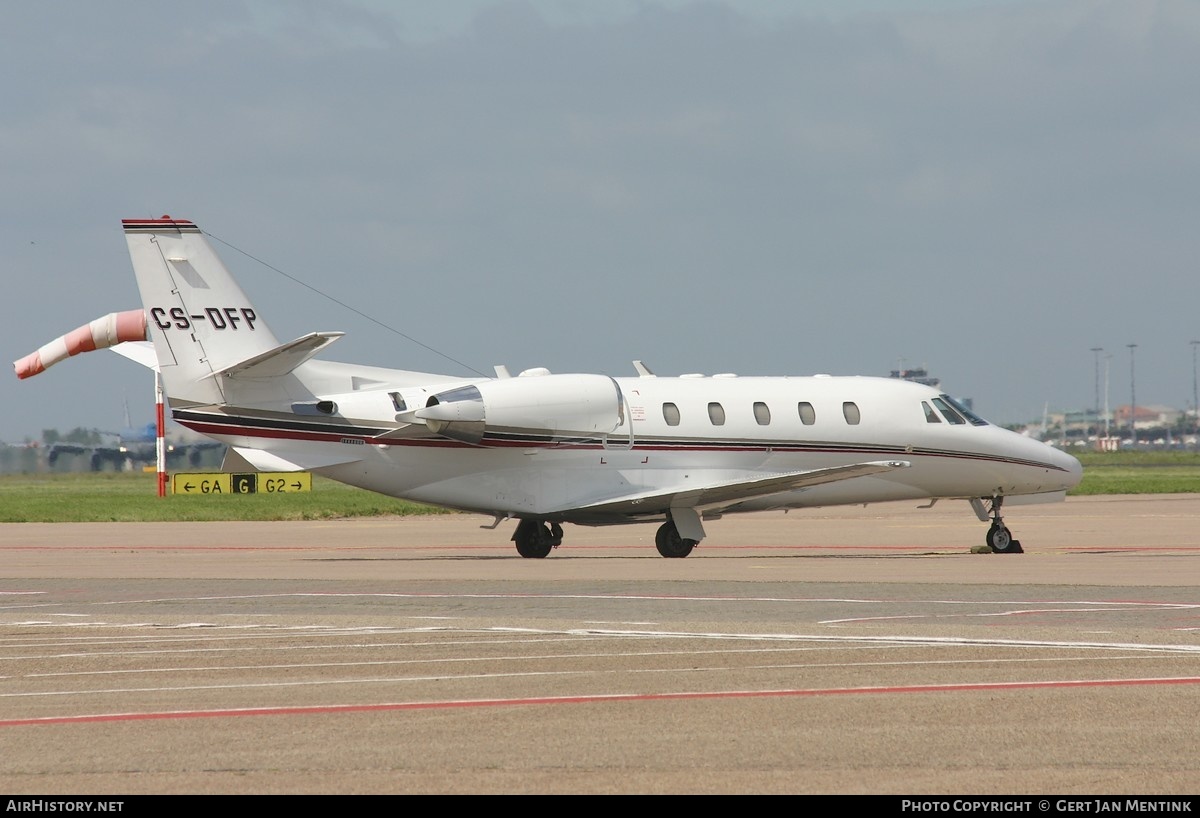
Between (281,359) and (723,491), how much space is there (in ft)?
27.6

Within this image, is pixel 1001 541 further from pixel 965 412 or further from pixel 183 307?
pixel 183 307

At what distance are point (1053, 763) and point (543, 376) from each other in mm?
21666

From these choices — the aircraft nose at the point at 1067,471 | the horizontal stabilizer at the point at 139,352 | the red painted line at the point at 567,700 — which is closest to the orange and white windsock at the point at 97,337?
the horizontal stabilizer at the point at 139,352

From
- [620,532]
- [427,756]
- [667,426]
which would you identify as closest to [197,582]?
[667,426]

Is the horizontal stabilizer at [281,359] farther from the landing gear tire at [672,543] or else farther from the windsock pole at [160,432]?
the windsock pole at [160,432]

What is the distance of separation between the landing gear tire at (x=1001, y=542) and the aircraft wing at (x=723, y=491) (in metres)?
2.45

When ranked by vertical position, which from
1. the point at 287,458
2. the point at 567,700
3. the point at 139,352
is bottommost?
the point at 567,700

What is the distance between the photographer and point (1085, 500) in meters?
57.3

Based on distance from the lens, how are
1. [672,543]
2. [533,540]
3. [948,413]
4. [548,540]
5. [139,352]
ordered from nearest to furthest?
[672,543] → [533,540] → [548,540] → [139,352] → [948,413]

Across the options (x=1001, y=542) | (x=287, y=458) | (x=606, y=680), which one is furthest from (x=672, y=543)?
(x=606, y=680)

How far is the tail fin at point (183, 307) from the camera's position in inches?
1114

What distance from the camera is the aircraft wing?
96.9 feet

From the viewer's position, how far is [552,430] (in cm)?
2981
